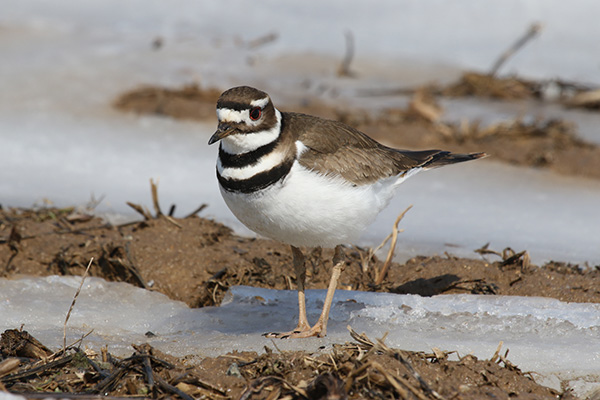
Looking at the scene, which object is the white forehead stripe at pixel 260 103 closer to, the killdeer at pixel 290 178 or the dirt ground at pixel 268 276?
the killdeer at pixel 290 178

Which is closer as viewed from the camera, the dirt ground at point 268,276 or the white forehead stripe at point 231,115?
the dirt ground at point 268,276

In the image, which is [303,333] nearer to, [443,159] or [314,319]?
[314,319]

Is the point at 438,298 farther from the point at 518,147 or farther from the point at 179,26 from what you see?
the point at 179,26

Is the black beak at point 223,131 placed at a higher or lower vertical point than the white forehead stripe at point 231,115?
lower

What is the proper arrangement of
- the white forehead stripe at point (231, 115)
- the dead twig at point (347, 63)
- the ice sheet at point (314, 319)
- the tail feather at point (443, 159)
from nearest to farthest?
the ice sheet at point (314, 319) → the white forehead stripe at point (231, 115) → the tail feather at point (443, 159) → the dead twig at point (347, 63)

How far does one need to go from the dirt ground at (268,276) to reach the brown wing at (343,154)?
0.80 meters

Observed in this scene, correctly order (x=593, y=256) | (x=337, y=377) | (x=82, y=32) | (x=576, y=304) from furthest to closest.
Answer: (x=82, y=32)
(x=593, y=256)
(x=576, y=304)
(x=337, y=377)

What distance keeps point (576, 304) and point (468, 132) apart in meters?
3.84

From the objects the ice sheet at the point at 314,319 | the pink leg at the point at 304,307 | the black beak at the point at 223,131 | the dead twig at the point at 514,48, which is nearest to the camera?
the ice sheet at the point at 314,319

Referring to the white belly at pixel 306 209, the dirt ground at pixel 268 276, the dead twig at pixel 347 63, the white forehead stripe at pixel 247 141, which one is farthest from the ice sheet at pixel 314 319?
the dead twig at pixel 347 63

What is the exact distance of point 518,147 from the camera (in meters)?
7.41

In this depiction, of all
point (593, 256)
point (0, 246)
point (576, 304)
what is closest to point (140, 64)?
point (0, 246)

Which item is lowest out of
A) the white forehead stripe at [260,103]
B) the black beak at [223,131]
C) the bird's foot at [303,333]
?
the bird's foot at [303,333]

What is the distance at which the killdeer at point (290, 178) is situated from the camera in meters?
3.52
